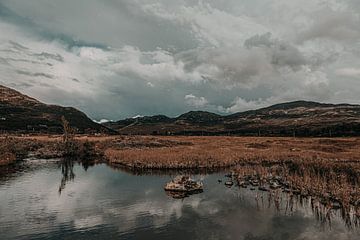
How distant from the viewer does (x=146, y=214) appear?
4284cm

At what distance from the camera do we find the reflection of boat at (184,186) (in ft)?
183

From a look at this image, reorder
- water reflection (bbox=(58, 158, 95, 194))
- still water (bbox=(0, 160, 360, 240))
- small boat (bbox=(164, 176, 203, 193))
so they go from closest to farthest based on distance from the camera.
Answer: still water (bbox=(0, 160, 360, 240)) → small boat (bbox=(164, 176, 203, 193)) → water reflection (bbox=(58, 158, 95, 194))

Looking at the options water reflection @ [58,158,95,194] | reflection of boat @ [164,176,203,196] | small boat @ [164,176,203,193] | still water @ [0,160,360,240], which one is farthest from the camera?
water reflection @ [58,158,95,194]

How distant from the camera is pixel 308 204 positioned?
45.7m

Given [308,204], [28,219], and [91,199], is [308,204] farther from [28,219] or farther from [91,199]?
[28,219]

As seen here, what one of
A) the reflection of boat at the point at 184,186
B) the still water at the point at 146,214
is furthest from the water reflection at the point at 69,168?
the reflection of boat at the point at 184,186

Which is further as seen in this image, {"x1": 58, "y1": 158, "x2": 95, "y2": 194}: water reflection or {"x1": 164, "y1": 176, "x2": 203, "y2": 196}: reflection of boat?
{"x1": 58, "y1": 158, "x2": 95, "y2": 194}: water reflection

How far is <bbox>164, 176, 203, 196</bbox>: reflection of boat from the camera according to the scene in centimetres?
5578

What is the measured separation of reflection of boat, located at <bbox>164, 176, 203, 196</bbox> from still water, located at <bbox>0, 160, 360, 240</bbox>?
1.39m

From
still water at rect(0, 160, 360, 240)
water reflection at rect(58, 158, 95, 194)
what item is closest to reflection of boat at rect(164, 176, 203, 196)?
still water at rect(0, 160, 360, 240)

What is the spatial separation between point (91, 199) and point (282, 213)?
1058 inches

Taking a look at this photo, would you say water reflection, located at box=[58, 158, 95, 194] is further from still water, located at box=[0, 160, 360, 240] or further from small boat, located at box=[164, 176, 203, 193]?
small boat, located at box=[164, 176, 203, 193]

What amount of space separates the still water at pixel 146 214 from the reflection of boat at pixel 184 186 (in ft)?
4.55

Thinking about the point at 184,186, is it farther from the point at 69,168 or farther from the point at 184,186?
the point at 69,168
